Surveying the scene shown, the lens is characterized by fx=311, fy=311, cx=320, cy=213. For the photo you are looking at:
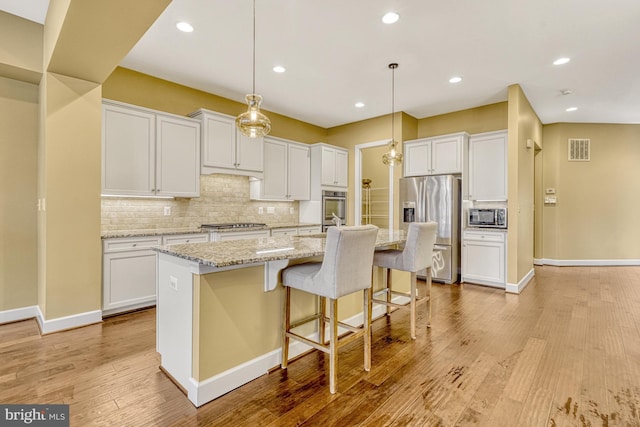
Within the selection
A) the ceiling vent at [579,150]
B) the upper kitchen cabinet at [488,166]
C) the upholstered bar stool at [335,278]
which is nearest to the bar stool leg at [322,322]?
the upholstered bar stool at [335,278]

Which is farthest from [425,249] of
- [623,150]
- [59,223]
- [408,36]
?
[623,150]

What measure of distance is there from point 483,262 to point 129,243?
4.70 m

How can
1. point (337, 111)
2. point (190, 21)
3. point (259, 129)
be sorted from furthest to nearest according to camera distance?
point (337, 111)
point (190, 21)
point (259, 129)

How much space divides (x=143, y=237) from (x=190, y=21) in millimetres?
2218

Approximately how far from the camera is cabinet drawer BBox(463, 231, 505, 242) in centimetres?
449

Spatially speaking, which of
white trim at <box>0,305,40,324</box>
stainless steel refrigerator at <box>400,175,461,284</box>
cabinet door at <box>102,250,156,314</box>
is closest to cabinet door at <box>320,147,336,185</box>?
stainless steel refrigerator at <box>400,175,461,284</box>

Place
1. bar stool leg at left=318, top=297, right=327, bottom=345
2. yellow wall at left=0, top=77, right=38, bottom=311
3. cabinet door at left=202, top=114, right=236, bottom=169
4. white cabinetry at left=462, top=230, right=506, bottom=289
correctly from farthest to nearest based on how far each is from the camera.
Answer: white cabinetry at left=462, top=230, right=506, bottom=289, cabinet door at left=202, top=114, right=236, bottom=169, yellow wall at left=0, top=77, right=38, bottom=311, bar stool leg at left=318, top=297, right=327, bottom=345

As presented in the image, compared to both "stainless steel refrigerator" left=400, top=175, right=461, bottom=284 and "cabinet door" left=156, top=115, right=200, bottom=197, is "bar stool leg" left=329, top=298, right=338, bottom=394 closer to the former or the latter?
"cabinet door" left=156, top=115, right=200, bottom=197

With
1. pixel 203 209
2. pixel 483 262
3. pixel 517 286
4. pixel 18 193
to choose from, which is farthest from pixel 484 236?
pixel 18 193

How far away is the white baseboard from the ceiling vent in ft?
22.5

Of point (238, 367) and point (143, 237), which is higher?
point (143, 237)

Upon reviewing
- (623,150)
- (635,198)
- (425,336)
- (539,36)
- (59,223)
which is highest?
(539,36)

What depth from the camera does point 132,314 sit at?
333cm

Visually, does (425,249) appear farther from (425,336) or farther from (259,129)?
(259,129)
